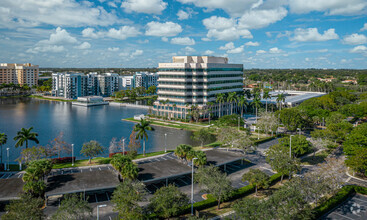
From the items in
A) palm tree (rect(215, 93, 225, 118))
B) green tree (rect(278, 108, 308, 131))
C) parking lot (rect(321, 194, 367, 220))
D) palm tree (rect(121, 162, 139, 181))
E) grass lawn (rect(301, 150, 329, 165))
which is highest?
palm tree (rect(215, 93, 225, 118))

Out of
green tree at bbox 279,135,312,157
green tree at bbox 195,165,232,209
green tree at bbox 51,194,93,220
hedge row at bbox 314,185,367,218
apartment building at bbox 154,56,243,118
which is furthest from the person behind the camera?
apartment building at bbox 154,56,243,118

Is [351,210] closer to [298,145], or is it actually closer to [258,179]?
[258,179]

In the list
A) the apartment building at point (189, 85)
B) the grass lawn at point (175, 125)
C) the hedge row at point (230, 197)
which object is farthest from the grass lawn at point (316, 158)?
the apartment building at point (189, 85)

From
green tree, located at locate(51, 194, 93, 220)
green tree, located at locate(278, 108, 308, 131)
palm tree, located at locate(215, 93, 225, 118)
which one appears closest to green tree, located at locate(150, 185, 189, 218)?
green tree, located at locate(51, 194, 93, 220)

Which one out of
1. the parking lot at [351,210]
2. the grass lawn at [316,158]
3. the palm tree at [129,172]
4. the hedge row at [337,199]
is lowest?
the parking lot at [351,210]

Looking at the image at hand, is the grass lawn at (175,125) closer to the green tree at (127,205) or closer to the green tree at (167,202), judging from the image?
the green tree at (167,202)

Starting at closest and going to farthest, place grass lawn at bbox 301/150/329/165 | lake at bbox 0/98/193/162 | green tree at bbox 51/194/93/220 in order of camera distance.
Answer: green tree at bbox 51/194/93/220, grass lawn at bbox 301/150/329/165, lake at bbox 0/98/193/162

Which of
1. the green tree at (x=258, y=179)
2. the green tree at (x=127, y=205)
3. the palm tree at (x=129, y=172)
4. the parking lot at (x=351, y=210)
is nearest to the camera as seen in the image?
the green tree at (x=127, y=205)

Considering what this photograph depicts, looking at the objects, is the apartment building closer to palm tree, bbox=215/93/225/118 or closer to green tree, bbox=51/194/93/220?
palm tree, bbox=215/93/225/118
